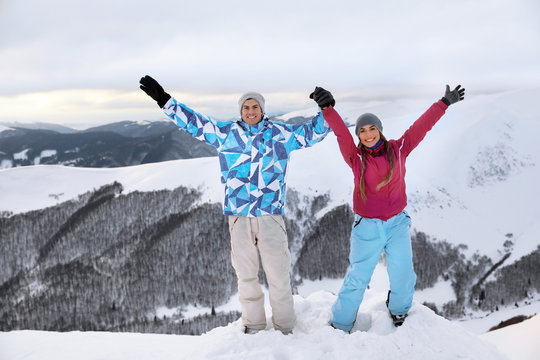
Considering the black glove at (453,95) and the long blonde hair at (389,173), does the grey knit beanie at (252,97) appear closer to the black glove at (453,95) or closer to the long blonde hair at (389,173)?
the long blonde hair at (389,173)

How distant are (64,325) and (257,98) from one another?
104m

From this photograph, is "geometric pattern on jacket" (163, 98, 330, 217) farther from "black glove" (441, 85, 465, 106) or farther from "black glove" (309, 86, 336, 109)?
"black glove" (441, 85, 465, 106)

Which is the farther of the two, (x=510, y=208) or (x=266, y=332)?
(x=510, y=208)

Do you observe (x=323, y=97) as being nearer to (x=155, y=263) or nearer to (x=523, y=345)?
(x=523, y=345)

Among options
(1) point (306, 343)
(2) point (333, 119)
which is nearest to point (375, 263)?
(1) point (306, 343)

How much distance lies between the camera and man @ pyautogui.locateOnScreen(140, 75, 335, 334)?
16.6ft

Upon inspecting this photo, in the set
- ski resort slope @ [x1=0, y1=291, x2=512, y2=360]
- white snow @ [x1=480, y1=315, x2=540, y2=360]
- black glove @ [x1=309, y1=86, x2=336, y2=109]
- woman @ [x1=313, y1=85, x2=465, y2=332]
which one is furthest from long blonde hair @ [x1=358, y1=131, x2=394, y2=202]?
white snow @ [x1=480, y1=315, x2=540, y2=360]

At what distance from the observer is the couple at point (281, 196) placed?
198 inches

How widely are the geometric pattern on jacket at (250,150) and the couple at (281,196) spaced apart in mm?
16

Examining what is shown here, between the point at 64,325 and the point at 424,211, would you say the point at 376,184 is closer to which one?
the point at 64,325

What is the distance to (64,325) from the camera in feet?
280

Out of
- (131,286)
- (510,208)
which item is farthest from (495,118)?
(131,286)

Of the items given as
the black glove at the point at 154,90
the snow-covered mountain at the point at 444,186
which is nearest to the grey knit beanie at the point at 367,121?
the black glove at the point at 154,90

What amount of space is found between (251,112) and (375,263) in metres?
3.07
